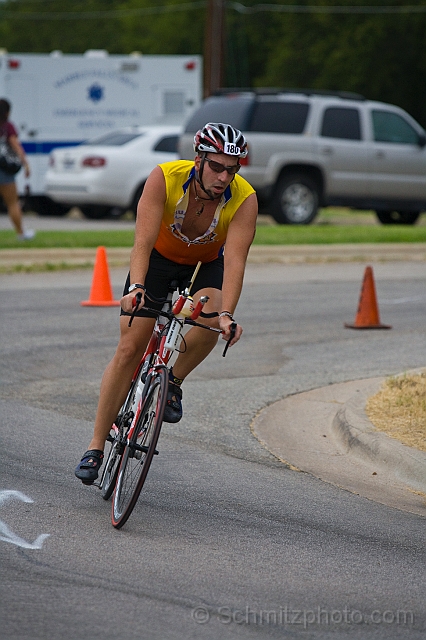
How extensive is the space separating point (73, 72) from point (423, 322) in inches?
591

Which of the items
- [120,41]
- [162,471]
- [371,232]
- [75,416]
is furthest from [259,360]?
[120,41]

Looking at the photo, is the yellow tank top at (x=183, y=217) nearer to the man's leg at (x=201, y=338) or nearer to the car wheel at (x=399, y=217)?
the man's leg at (x=201, y=338)

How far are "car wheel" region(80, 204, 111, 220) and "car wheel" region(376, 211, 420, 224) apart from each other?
567 cm

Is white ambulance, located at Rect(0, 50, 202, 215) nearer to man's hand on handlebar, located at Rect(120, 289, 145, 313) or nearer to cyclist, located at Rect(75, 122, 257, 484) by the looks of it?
cyclist, located at Rect(75, 122, 257, 484)

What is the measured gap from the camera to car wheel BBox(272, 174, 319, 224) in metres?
21.1

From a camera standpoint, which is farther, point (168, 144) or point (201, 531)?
point (168, 144)

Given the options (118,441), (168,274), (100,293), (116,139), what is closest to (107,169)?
(116,139)

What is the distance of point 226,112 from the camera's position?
68.6ft

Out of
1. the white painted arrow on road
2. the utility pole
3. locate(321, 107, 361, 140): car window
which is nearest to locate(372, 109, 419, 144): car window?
locate(321, 107, 361, 140): car window

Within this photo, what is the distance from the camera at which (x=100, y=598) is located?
14.5 ft

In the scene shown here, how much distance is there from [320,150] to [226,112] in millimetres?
1903

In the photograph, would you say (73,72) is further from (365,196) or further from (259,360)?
(259,360)

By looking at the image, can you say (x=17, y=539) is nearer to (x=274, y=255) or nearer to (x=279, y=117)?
(x=274, y=255)

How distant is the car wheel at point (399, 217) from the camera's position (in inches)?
961
